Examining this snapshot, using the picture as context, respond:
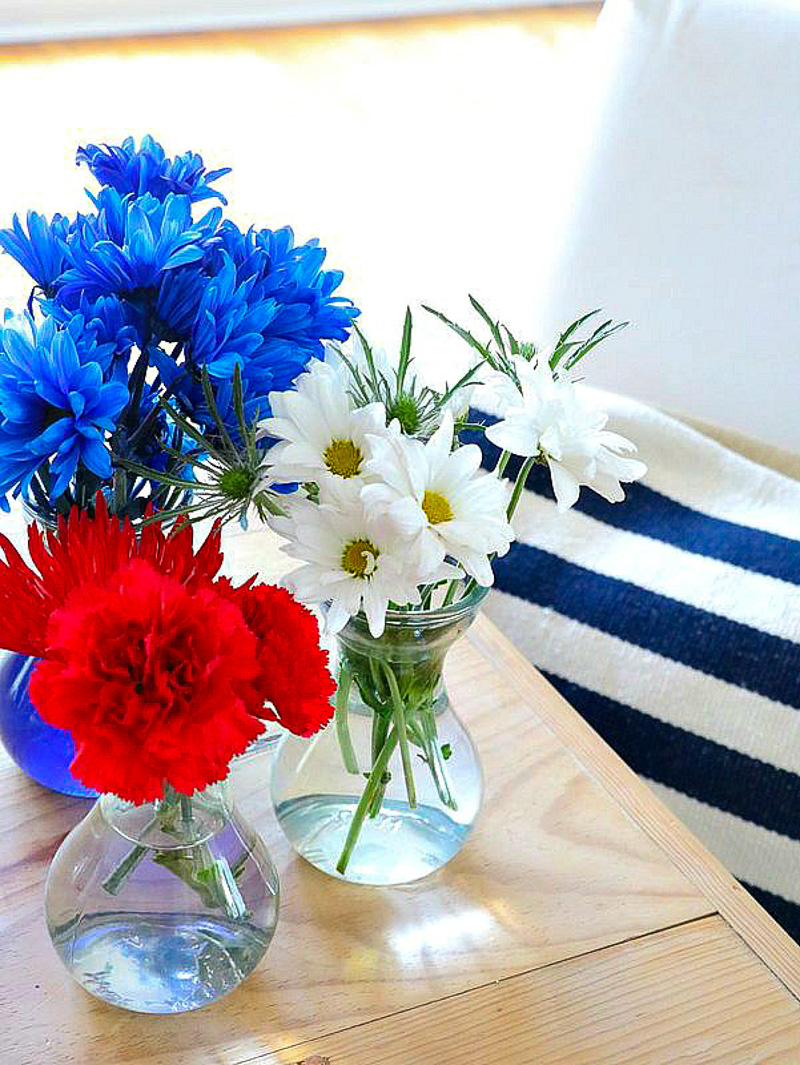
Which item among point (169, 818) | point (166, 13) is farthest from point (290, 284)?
point (166, 13)

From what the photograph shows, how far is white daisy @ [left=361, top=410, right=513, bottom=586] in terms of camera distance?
0.50m

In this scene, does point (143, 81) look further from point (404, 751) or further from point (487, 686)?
point (404, 751)

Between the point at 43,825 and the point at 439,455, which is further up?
the point at 439,455

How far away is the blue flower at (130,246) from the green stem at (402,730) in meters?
0.20

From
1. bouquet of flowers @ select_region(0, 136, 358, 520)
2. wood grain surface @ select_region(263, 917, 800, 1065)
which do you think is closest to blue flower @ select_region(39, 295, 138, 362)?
bouquet of flowers @ select_region(0, 136, 358, 520)

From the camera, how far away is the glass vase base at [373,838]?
695mm

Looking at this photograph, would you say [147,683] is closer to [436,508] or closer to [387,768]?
[436,508]

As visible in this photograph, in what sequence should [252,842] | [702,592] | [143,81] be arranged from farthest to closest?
[143,81] → [702,592] → [252,842]

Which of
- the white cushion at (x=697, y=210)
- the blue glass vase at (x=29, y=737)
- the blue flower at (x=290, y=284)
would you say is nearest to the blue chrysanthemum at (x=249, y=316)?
the blue flower at (x=290, y=284)

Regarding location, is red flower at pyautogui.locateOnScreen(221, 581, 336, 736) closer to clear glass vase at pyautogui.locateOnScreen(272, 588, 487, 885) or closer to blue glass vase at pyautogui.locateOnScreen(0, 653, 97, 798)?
clear glass vase at pyautogui.locateOnScreen(272, 588, 487, 885)

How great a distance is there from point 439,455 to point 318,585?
0.23ft

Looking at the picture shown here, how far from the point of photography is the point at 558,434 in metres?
0.54

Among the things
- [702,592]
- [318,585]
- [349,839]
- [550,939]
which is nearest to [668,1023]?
[550,939]

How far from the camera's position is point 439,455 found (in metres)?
0.52
